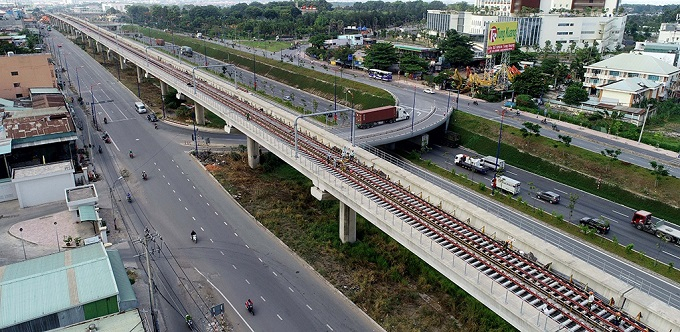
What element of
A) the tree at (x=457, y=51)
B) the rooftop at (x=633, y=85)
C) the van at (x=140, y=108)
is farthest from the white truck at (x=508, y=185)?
the tree at (x=457, y=51)

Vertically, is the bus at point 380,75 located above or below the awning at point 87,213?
above

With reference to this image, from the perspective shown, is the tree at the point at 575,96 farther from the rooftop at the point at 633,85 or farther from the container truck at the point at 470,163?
the container truck at the point at 470,163

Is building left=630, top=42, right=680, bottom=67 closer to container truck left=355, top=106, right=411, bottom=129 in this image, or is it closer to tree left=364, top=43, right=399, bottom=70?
tree left=364, top=43, right=399, bottom=70

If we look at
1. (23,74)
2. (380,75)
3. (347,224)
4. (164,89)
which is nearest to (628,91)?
(380,75)

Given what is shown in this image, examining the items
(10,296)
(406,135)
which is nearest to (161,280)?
(10,296)

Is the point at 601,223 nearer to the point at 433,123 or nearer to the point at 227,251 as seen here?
the point at 433,123
